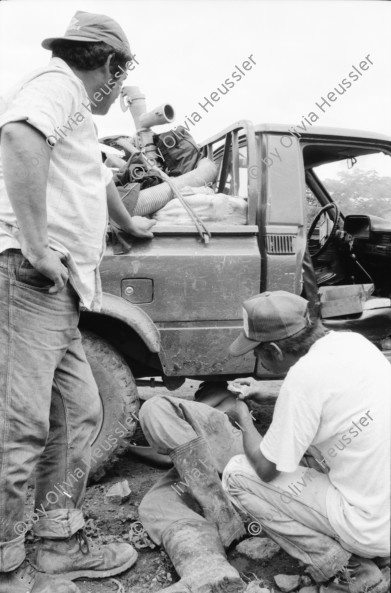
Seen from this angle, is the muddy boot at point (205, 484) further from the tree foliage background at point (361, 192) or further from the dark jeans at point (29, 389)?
the tree foliage background at point (361, 192)

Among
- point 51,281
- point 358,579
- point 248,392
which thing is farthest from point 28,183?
point 358,579

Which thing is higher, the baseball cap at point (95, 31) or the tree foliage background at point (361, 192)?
the baseball cap at point (95, 31)

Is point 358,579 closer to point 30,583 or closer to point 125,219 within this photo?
point 30,583

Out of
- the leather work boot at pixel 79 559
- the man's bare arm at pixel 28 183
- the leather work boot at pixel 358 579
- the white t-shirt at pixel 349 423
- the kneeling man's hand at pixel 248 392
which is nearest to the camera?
the man's bare arm at pixel 28 183

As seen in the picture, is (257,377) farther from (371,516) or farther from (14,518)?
(14,518)

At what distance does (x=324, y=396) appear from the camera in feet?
6.32

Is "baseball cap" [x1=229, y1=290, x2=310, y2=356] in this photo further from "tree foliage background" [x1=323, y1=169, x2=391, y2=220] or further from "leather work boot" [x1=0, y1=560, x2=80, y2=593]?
"tree foliage background" [x1=323, y1=169, x2=391, y2=220]

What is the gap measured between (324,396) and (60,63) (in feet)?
4.86

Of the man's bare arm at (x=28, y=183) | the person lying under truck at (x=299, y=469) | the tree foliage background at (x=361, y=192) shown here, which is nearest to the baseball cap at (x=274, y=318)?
the person lying under truck at (x=299, y=469)

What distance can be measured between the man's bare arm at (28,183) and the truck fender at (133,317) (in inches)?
44.0

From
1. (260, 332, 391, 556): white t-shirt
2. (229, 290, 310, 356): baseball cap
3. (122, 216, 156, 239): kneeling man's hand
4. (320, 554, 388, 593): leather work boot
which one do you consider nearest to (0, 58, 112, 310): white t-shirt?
(229, 290, 310, 356): baseball cap

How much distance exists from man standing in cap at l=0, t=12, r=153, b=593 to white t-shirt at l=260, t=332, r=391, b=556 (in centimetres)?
80

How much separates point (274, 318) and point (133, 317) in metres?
1.15

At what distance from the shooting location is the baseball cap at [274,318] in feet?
6.87
